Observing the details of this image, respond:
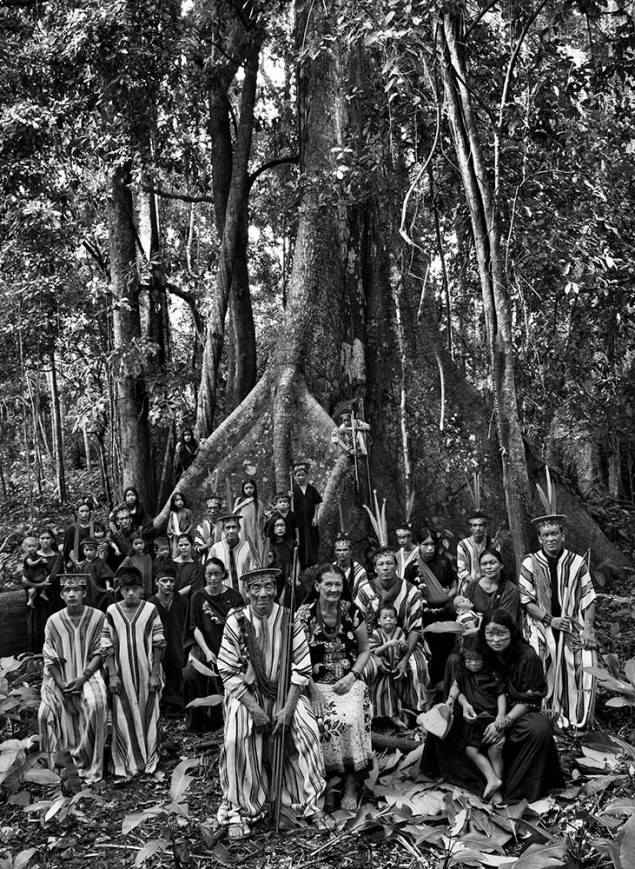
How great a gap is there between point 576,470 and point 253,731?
12.8 m

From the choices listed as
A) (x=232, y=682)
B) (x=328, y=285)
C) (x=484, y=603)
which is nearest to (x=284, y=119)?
(x=328, y=285)

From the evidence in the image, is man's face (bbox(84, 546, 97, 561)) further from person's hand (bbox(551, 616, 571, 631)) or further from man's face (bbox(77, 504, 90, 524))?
person's hand (bbox(551, 616, 571, 631))

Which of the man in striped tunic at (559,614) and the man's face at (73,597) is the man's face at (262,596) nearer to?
the man's face at (73,597)

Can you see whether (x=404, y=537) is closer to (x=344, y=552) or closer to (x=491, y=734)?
(x=344, y=552)

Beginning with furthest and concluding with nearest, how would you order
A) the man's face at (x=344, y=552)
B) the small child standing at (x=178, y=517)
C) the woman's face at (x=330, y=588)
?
the small child standing at (x=178, y=517), the man's face at (x=344, y=552), the woman's face at (x=330, y=588)

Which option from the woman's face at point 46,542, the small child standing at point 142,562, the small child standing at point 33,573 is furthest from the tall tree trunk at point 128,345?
the small child standing at point 142,562

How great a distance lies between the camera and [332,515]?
951cm

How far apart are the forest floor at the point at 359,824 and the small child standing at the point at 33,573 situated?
3335 mm

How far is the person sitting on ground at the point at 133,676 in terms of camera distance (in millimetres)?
5906

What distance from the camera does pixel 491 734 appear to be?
491 centimetres

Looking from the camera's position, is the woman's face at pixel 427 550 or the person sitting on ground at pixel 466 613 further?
the woman's face at pixel 427 550

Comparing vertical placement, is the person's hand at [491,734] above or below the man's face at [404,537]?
below

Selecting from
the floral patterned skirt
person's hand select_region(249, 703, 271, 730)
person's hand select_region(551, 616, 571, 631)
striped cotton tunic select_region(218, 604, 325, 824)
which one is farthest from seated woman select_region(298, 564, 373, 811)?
person's hand select_region(551, 616, 571, 631)

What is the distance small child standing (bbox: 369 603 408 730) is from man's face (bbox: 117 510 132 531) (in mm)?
4156
